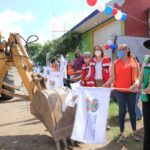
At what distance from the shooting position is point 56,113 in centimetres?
580

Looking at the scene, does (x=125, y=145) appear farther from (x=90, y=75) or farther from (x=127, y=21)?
(x=127, y=21)

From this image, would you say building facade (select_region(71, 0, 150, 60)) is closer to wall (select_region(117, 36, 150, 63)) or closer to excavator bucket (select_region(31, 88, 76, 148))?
wall (select_region(117, 36, 150, 63))

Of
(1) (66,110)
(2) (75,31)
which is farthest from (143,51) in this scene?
(2) (75,31)

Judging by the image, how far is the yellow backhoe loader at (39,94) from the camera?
580cm

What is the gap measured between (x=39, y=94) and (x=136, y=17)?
38.0ft

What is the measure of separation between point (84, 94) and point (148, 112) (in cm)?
101

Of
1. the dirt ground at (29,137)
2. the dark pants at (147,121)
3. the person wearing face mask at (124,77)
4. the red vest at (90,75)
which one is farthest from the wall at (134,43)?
the dark pants at (147,121)

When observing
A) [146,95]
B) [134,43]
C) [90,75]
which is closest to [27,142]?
[90,75]

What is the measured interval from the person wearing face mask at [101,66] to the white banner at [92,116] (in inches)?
78.7

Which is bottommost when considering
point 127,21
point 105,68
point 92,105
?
point 92,105

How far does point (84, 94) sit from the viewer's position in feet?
16.6

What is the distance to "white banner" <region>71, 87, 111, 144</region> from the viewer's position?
4910 mm

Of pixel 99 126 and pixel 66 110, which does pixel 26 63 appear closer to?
pixel 66 110

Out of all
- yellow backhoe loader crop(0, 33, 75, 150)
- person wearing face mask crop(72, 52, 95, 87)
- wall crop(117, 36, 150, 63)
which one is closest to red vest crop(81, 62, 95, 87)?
person wearing face mask crop(72, 52, 95, 87)
